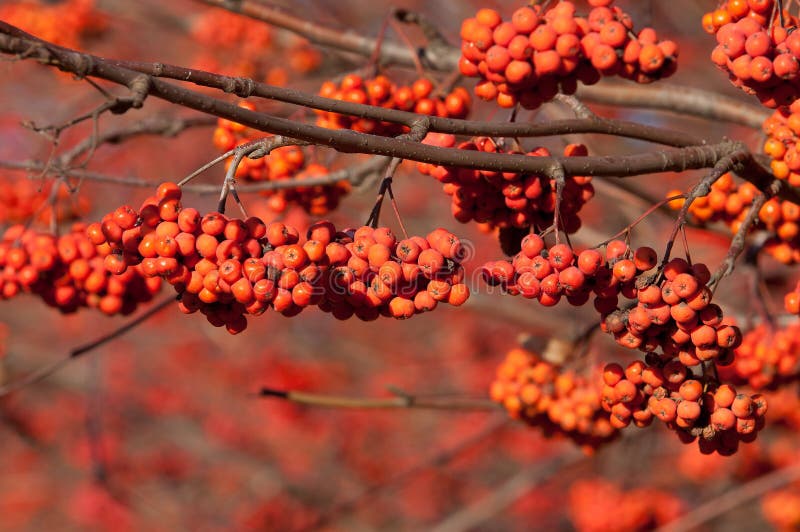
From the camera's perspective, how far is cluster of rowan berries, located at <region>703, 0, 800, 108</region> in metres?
1.98

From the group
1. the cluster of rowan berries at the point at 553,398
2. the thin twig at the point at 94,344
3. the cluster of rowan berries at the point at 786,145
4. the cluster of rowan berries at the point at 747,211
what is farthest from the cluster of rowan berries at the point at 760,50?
the thin twig at the point at 94,344

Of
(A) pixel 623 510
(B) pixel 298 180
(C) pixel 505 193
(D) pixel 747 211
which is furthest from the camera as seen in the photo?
(A) pixel 623 510

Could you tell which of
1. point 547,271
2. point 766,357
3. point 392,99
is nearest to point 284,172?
point 392,99

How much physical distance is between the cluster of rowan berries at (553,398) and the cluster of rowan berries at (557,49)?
1122 millimetres

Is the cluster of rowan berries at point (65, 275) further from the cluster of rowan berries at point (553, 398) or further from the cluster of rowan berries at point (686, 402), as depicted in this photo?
the cluster of rowan berries at point (686, 402)

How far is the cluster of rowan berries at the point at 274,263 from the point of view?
5.93 feet

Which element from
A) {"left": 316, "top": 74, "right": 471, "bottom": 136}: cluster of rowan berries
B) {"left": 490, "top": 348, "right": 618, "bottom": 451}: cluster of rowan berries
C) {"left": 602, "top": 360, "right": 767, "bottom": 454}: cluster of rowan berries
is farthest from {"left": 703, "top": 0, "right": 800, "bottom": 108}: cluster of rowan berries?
{"left": 490, "top": 348, "right": 618, "bottom": 451}: cluster of rowan berries

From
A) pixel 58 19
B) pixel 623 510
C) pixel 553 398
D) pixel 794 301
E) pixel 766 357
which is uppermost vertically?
pixel 58 19

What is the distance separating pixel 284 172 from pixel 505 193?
3.83 ft

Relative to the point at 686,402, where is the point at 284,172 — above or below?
above

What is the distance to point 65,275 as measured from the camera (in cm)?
280

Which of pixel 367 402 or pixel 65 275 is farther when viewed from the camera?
pixel 367 402

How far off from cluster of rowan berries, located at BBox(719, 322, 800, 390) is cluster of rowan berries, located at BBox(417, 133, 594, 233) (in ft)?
3.10

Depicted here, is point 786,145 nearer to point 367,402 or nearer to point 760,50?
point 760,50
